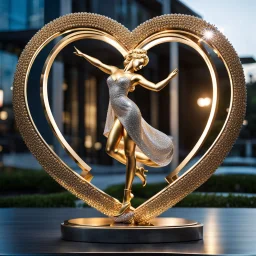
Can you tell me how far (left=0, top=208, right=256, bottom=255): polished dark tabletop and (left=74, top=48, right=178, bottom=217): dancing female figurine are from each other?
0.83 meters

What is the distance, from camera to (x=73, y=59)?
20172mm

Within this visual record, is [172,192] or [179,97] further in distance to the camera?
[179,97]

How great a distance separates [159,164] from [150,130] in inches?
15.6

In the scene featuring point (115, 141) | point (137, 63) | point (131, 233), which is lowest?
point (131, 233)

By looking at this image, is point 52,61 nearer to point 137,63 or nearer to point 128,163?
point 137,63

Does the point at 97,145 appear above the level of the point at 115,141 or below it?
above

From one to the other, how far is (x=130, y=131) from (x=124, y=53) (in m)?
0.91

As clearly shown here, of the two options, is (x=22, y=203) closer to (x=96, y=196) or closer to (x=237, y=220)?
(x=237, y=220)

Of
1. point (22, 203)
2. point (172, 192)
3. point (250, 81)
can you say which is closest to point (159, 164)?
point (172, 192)

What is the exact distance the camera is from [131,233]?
23.6 feet

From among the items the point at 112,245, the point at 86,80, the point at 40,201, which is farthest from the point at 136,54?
the point at 86,80

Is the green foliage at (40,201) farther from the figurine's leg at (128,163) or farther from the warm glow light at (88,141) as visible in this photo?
the warm glow light at (88,141)

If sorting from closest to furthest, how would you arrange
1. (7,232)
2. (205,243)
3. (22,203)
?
(205,243), (7,232), (22,203)

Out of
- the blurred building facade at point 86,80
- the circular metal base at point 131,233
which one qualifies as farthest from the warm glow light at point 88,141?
the circular metal base at point 131,233
